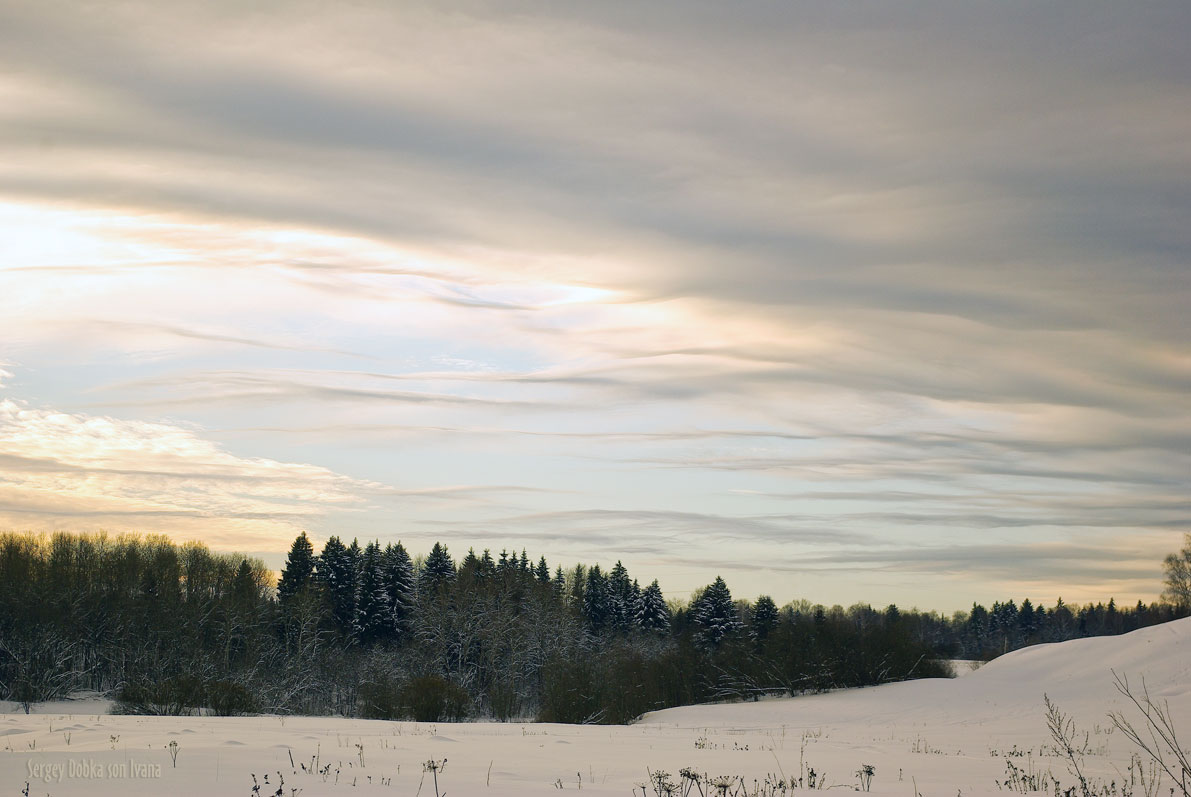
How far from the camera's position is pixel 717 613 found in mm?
86750

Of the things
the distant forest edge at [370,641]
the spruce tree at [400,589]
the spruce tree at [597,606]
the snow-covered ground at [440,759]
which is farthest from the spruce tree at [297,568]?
the snow-covered ground at [440,759]

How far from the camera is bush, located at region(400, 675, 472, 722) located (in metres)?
39.5

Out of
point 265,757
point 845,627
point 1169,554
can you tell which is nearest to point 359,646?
point 845,627

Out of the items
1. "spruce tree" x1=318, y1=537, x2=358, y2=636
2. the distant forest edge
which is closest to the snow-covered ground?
the distant forest edge

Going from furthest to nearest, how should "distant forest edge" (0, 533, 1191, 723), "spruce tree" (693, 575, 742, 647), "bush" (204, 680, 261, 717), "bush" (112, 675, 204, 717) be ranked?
1. "spruce tree" (693, 575, 742, 647)
2. "distant forest edge" (0, 533, 1191, 723)
3. "bush" (204, 680, 261, 717)
4. "bush" (112, 675, 204, 717)

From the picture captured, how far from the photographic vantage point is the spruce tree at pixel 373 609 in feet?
259

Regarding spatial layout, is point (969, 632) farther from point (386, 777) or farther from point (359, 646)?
point (386, 777)

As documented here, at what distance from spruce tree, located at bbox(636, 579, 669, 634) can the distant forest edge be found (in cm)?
1179

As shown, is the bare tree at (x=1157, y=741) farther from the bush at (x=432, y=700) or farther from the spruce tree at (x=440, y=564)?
the spruce tree at (x=440, y=564)

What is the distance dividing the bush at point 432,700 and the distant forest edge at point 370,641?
219 mm

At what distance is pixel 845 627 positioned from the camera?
6481cm

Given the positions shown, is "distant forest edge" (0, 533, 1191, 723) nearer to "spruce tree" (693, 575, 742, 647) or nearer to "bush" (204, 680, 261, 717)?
"spruce tree" (693, 575, 742, 647)

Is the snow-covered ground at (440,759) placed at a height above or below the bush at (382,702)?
above

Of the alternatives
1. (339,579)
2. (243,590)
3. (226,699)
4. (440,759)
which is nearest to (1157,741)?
(440,759)
